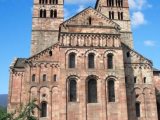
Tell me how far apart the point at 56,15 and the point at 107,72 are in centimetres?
2206

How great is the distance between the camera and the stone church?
36594 mm

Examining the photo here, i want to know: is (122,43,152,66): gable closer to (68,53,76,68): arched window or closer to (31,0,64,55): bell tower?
(68,53,76,68): arched window

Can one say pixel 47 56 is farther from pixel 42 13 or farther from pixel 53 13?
pixel 53 13

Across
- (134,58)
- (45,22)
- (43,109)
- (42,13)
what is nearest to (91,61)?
(134,58)

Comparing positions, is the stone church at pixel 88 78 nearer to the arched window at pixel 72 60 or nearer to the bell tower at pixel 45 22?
the arched window at pixel 72 60

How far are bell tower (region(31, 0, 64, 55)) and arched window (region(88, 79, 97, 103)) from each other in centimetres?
1698

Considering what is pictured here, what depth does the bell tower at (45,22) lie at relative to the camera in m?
52.7

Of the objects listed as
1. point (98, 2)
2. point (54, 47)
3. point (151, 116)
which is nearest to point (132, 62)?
point (151, 116)

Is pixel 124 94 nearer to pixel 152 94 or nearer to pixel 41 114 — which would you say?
pixel 152 94

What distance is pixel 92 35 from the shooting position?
3909cm

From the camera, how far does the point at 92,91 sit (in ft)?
123

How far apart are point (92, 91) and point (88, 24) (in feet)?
29.7

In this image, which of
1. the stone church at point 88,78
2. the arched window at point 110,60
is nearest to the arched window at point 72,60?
the stone church at point 88,78

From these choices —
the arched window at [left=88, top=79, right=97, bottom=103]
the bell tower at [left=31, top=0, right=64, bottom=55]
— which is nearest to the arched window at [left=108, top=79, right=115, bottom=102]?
the arched window at [left=88, top=79, right=97, bottom=103]
